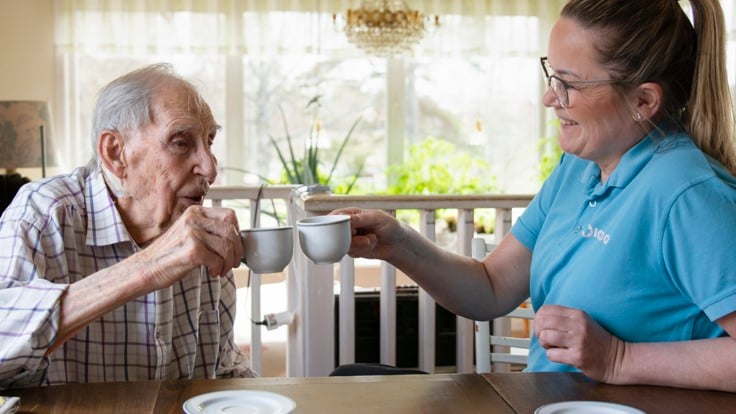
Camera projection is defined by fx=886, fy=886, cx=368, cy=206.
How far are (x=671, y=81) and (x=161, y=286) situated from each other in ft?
2.87

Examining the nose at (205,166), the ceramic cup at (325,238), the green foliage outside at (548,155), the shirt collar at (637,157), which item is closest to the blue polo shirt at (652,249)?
the shirt collar at (637,157)

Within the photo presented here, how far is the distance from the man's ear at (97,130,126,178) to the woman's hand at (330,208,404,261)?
1.40 ft

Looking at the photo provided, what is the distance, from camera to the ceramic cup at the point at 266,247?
139 cm

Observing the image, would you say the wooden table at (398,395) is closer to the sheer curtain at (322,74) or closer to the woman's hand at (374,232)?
the woman's hand at (374,232)

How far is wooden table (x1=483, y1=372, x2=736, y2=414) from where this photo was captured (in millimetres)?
1218

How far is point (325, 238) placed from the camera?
1.44 metres

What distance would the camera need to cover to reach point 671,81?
4.74ft

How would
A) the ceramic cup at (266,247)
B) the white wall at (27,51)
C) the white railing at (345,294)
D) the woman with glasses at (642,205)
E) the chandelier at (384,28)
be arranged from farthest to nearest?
the white wall at (27,51), the chandelier at (384,28), the white railing at (345,294), the ceramic cup at (266,247), the woman with glasses at (642,205)

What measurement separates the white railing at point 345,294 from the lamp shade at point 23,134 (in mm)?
2530

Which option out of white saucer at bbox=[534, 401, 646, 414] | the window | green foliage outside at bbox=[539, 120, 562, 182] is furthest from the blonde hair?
green foliage outside at bbox=[539, 120, 562, 182]

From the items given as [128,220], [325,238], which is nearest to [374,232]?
[325,238]

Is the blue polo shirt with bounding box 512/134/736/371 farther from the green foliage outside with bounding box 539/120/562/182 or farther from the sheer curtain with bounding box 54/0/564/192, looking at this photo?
the green foliage outside with bounding box 539/120/562/182

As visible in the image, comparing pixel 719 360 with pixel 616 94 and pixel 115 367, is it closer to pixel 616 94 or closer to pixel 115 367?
pixel 616 94

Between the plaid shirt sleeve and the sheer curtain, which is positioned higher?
the sheer curtain
